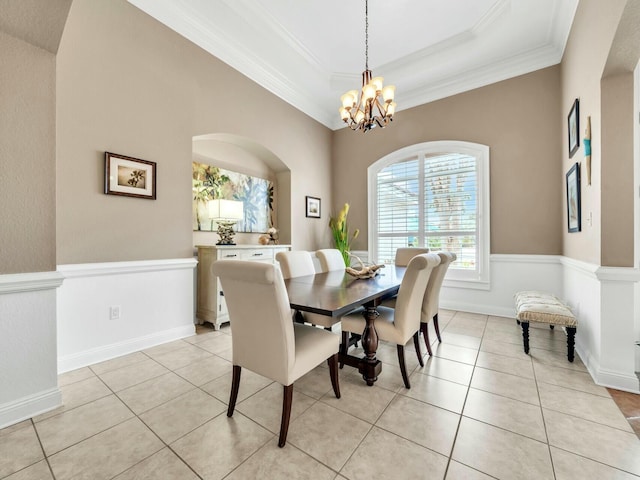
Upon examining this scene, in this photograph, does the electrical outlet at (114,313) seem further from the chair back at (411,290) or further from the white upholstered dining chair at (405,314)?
the chair back at (411,290)

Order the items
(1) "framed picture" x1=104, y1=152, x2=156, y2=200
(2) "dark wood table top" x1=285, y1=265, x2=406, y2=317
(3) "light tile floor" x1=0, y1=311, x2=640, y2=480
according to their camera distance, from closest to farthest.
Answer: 1. (3) "light tile floor" x1=0, y1=311, x2=640, y2=480
2. (2) "dark wood table top" x1=285, y1=265, x2=406, y2=317
3. (1) "framed picture" x1=104, y1=152, x2=156, y2=200

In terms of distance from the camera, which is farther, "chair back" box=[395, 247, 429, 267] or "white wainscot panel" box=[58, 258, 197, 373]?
"chair back" box=[395, 247, 429, 267]

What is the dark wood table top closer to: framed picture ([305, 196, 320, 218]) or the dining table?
the dining table

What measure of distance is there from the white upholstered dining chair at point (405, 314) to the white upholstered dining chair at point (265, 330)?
0.56 meters

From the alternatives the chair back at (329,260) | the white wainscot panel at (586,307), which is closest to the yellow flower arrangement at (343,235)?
the chair back at (329,260)

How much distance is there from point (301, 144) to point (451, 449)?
4.36m

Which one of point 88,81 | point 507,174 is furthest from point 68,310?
point 507,174

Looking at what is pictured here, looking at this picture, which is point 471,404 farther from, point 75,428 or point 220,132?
point 220,132

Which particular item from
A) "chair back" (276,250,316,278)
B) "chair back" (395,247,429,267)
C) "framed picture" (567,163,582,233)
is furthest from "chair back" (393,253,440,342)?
"framed picture" (567,163,582,233)

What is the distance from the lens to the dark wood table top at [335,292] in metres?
1.51

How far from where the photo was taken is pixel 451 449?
4.48ft

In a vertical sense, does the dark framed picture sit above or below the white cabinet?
above

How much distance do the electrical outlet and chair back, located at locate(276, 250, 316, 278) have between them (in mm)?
1525

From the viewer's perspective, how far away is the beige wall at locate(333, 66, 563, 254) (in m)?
3.42
